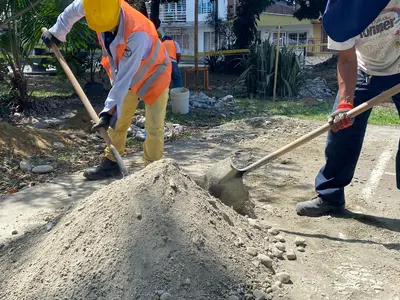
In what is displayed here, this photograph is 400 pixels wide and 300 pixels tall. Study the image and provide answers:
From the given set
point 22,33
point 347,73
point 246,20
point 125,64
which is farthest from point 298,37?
point 347,73

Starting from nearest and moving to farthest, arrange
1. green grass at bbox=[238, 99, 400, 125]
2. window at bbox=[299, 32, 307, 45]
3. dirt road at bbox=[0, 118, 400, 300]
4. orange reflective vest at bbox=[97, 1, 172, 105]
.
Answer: dirt road at bbox=[0, 118, 400, 300], orange reflective vest at bbox=[97, 1, 172, 105], green grass at bbox=[238, 99, 400, 125], window at bbox=[299, 32, 307, 45]

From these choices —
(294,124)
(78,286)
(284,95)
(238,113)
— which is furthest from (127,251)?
(284,95)

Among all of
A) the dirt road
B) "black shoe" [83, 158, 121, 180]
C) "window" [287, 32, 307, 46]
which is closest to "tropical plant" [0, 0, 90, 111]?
the dirt road

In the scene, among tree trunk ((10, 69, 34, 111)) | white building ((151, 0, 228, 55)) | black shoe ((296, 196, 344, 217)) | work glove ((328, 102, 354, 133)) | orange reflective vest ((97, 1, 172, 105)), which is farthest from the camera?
white building ((151, 0, 228, 55))

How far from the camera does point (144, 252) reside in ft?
8.55

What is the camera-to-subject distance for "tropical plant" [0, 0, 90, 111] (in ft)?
25.1

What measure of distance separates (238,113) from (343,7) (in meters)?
7.03

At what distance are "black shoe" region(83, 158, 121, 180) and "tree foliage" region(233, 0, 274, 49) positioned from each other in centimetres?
1552

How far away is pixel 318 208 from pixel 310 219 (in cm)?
11

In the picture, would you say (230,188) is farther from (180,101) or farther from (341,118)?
(180,101)

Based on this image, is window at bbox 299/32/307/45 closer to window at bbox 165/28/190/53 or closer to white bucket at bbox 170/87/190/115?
window at bbox 165/28/190/53

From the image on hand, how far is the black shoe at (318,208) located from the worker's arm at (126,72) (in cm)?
163

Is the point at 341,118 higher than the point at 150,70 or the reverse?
the reverse

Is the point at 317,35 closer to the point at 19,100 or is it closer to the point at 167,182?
the point at 19,100
